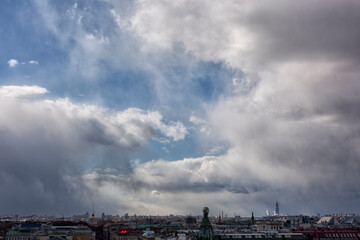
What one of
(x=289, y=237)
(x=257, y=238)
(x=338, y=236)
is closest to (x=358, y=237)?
(x=338, y=236)

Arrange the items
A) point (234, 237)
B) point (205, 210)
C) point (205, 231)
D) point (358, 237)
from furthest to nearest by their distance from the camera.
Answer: point (358, 237)
point (234, 237)
point (205, 210)
point (205, 231)

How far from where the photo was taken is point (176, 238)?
172125mm

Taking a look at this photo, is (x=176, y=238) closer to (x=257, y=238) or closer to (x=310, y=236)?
(x=257, y=238)

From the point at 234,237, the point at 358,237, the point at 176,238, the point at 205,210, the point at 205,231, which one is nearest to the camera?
the point at 205,231

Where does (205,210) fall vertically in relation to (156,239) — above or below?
above

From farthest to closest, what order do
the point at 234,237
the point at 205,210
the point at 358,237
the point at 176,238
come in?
the point at 358,237
the point at 176,238
the point at 234,237
the point at 205,210

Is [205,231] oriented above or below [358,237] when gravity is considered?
above

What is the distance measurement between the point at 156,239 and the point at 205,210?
147m

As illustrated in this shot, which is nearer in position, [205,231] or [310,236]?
[205,231]

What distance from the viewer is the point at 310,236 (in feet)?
580

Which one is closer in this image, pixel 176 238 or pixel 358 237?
pixel 176 238

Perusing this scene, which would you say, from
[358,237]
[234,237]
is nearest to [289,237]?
[234,237]

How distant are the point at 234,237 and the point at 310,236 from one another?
38866mm

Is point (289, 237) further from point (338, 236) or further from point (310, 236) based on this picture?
point (338, 236)
